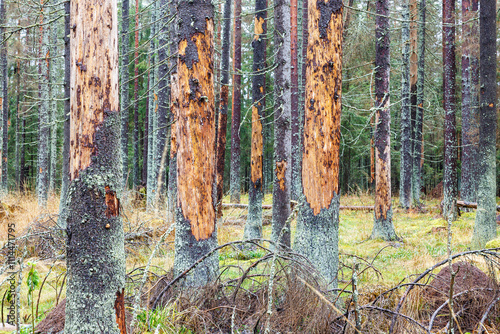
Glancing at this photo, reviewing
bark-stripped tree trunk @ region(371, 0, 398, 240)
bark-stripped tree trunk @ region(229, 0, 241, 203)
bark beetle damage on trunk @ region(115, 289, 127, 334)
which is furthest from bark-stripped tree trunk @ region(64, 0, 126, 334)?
bark-stripped tree trunk @ region(229, 0, 241, 203)

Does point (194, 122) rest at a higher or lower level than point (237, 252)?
higher

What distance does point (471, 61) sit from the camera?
1502 centimetres

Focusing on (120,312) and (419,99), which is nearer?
(120,312)

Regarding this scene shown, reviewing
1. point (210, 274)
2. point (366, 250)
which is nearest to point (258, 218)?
point (366, 250)

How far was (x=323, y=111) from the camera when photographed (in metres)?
4.50

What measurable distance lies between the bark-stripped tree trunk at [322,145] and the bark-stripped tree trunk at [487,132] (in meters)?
4.27

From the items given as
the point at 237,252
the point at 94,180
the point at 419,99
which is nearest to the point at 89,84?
the point at 94,180

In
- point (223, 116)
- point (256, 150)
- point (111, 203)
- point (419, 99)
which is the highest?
point (419, 99)

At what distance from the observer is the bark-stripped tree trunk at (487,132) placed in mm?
6969

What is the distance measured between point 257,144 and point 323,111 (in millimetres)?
4280

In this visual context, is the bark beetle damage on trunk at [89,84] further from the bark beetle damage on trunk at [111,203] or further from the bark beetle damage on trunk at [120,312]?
the bark beetle damage on trunk at [120,312]

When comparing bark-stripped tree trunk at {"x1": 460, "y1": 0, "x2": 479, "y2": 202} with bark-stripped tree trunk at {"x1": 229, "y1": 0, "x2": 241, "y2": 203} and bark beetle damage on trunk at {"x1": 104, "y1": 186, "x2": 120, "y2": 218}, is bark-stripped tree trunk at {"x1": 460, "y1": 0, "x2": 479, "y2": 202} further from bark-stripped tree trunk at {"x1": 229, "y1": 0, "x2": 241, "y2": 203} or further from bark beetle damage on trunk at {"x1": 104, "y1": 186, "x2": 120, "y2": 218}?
bark beetle damage on trunk at {"x1": 104, "y1": 186, "x2": 120, "y2": 218}

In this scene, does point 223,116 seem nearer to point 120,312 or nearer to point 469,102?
point 120,312

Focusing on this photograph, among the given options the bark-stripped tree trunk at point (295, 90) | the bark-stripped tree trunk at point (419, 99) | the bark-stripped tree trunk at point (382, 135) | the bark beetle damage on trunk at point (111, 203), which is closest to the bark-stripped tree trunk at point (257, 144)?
the bark-stripped tree trunk at point (382, 135)
